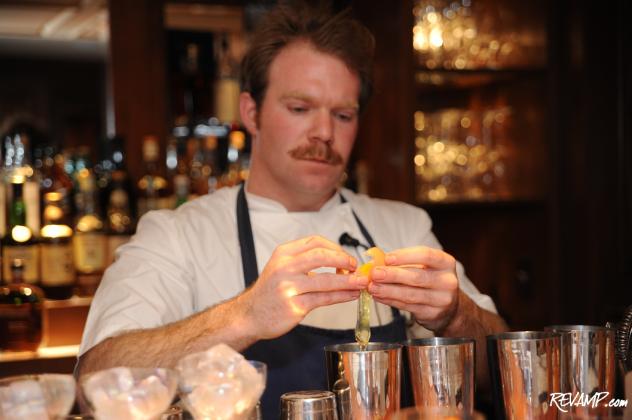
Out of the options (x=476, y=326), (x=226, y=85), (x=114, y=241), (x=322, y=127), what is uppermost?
(x=226, y=85)

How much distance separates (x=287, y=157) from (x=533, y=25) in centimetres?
178

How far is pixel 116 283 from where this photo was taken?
1965 mm

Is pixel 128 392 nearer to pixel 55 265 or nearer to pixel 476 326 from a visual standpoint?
pixel 476 326

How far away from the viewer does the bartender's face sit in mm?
2115

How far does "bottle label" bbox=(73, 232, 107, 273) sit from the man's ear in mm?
757

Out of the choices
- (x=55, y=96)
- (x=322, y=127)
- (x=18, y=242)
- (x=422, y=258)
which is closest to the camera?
(x=422, y=258)

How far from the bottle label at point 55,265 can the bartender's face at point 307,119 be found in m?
0.88

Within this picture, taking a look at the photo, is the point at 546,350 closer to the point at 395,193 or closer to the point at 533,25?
the point at 395,193

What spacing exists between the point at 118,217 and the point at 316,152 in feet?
3.42

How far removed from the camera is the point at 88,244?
278 centimetres

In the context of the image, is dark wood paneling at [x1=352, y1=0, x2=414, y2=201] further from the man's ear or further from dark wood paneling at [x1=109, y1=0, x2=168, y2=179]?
the man's ear

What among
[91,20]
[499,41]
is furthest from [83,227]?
[499,41]

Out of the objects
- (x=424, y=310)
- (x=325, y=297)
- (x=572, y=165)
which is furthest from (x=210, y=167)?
(x=325, y=297)

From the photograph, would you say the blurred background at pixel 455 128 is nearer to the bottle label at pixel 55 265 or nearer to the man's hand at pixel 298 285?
the bottle label at pixel 55 265
